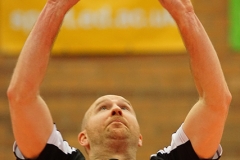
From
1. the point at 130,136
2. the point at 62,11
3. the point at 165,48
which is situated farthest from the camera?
the point at 165,48

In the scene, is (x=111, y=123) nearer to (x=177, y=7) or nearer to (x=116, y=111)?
(x=116, y=111)

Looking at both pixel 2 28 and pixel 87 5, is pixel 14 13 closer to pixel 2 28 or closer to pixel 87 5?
pixel 2 28

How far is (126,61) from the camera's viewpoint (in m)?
5.49

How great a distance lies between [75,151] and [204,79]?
95cm

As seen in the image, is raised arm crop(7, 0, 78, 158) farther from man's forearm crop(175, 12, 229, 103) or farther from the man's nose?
man's forearm crop(175, 12, 229, 103)

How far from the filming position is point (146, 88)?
17.9 ft

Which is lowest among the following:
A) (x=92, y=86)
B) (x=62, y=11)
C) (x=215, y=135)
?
(x=215, y=135)

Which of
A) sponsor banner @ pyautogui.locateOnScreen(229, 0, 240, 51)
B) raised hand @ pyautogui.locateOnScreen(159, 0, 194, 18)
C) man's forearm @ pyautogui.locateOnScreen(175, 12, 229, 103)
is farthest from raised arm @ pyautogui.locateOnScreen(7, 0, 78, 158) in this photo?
sponsor banner @ pyautogui.locateOnScreen(229, 0, 240, 51)

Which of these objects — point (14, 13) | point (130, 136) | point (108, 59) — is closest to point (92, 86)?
point (108, 59)

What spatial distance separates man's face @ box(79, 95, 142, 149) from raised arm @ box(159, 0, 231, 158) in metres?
0.43

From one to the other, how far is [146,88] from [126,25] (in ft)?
2.15

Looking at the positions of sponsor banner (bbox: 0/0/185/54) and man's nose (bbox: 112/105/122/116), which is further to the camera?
sponsor banner (bbox: 0/0/185/54)

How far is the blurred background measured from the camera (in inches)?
213

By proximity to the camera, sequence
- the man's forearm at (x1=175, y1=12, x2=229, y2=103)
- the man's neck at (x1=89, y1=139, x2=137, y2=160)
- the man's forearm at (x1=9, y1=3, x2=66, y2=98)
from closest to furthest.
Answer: the man's forearm at (x1=9, y1=3, x2=66, y2=98), the man's forearm at (x1=175, y1=12, x2=229, y2=103), the man's neck at (x1=89, y1=139, x2=137, y2=160)
